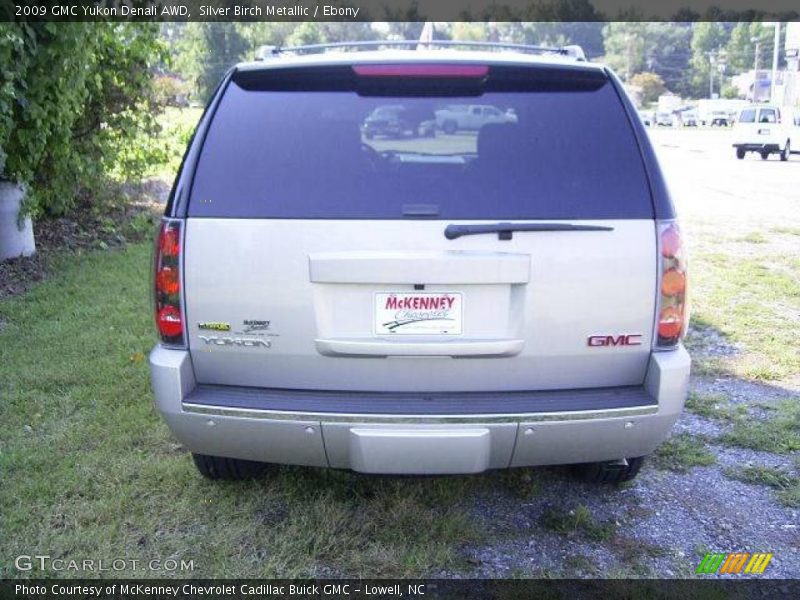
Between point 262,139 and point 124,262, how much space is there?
5911mm

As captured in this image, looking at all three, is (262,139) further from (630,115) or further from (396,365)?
(630,115)

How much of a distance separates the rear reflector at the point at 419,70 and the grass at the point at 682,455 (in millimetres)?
2232

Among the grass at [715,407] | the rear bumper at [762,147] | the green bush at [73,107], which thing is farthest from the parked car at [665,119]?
the grass at [715,407]

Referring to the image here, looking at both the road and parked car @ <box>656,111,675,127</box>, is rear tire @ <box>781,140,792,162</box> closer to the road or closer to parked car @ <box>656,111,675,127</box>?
the road

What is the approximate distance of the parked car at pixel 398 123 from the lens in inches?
126

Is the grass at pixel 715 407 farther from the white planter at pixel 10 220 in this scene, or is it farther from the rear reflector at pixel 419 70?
the white planter at pixel 10 220

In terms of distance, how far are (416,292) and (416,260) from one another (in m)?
0.12

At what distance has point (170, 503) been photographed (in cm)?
358

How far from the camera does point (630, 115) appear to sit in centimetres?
312

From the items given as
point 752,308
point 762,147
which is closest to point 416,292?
point 752,308

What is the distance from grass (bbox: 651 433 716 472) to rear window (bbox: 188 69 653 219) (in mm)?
1666

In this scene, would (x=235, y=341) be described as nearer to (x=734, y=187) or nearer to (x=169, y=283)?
(x=169, y=283)

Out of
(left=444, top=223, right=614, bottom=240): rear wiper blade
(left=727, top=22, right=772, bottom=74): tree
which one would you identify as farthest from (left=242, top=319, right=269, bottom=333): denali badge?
(left=727, top=22, right=772, bottom=74): tree

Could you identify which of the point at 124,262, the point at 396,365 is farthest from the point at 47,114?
the point at 396,365
